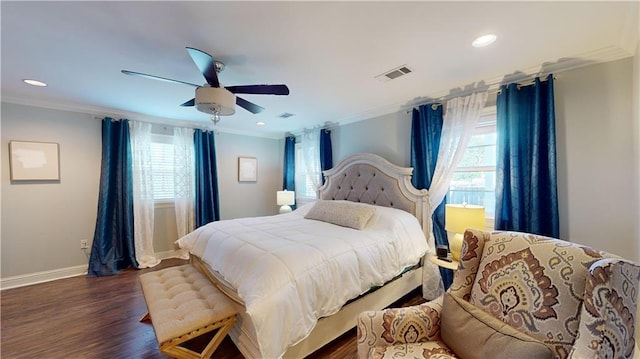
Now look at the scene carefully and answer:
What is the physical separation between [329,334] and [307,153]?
10.6 feet

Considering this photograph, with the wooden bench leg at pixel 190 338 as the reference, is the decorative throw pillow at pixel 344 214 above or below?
above

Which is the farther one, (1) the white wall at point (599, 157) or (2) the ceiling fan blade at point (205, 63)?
(1) the white wall at point (599, 157)

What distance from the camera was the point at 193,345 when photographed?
200 centimetres

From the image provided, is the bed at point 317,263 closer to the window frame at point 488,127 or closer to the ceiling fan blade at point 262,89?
the window frame at point 488,127

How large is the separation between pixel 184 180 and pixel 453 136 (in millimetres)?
4130

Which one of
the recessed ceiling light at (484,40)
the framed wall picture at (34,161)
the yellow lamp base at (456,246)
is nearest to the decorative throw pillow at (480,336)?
the yellow lamp base at (456,246)

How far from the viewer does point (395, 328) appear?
1.32 m

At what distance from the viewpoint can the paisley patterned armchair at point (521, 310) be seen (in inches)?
36.8

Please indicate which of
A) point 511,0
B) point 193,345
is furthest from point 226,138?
point 511,0

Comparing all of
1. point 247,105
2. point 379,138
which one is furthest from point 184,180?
point 379,138

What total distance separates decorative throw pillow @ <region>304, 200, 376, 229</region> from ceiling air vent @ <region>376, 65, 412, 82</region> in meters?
1.43

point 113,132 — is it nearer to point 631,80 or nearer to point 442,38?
point 442,38

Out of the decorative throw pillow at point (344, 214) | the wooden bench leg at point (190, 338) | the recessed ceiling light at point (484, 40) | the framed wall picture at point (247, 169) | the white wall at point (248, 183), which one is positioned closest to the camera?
the wooden bench leg at point (190, 338)

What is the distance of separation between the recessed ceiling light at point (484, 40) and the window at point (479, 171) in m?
0.98
